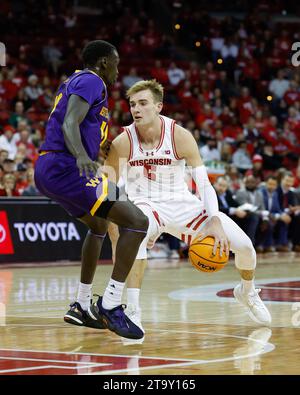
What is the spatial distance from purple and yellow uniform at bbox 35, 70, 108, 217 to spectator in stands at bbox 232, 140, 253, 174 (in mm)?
14973

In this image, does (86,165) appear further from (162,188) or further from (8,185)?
(8,185)

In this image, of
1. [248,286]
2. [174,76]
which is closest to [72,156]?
[248,286]

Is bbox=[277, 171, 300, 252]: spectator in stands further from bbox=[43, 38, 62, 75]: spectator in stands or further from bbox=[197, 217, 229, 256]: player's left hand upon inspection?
bbox=[197, 217, 229, 256]: player's left hand

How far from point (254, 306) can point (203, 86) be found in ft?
58.1

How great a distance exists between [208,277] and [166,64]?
543 inches

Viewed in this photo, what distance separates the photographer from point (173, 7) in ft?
97.2

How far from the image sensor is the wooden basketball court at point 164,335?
17.6 feet

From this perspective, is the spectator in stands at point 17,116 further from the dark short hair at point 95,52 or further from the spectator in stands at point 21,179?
the dark short hair at point 95,52

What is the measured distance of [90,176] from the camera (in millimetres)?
6516

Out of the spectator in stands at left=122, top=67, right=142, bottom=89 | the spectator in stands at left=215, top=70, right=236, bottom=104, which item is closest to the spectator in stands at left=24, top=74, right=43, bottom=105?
the spectator in stands at left=122, top=67, right=142, bottom=89

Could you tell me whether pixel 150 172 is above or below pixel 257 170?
below

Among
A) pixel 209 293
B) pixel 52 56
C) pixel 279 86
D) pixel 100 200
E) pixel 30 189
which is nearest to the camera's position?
pixel 100 200

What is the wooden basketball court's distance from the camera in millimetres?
5352

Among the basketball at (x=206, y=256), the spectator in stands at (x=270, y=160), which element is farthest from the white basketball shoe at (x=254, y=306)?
the spectator in stands at (x=270, y=160)
